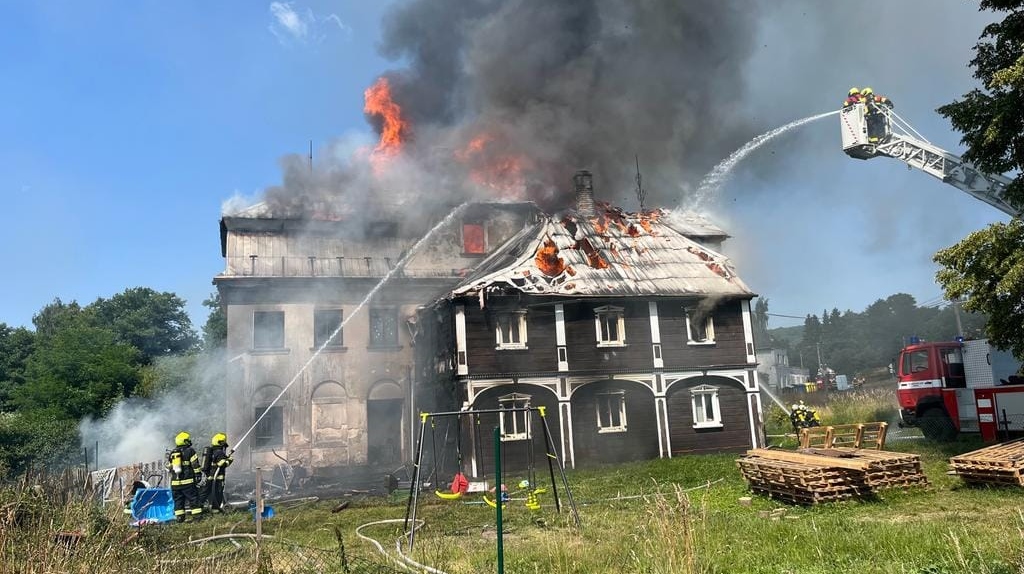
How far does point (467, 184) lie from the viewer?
28.1 meters

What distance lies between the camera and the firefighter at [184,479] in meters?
16.0

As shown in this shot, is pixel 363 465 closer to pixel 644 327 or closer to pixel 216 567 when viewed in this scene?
pixel 644 327

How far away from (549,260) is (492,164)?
203 inches

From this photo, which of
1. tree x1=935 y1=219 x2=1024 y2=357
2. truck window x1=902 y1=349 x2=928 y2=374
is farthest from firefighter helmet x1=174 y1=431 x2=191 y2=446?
truck window x1=902 y1=349 x2=928 y2=374

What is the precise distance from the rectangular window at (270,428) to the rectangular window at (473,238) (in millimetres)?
10327

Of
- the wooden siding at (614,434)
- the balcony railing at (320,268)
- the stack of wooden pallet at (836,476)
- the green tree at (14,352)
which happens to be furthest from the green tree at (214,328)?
the stack of wooden pallet at (836,476)

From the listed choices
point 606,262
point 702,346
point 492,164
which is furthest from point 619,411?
point 492,164

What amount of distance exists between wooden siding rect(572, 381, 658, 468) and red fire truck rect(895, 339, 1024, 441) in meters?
8.22

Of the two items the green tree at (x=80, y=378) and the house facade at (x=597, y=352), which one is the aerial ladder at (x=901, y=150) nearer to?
the house facade at (x=597, y=352)

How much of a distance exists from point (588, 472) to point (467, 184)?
12666 mm

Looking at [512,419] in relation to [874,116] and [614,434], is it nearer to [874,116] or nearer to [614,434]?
[614,434]

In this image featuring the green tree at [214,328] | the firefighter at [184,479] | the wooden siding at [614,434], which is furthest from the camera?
→ the green tree at [214,328]

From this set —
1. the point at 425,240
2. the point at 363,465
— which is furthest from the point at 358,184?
the point at 363,465

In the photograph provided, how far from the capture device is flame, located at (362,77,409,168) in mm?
27438
